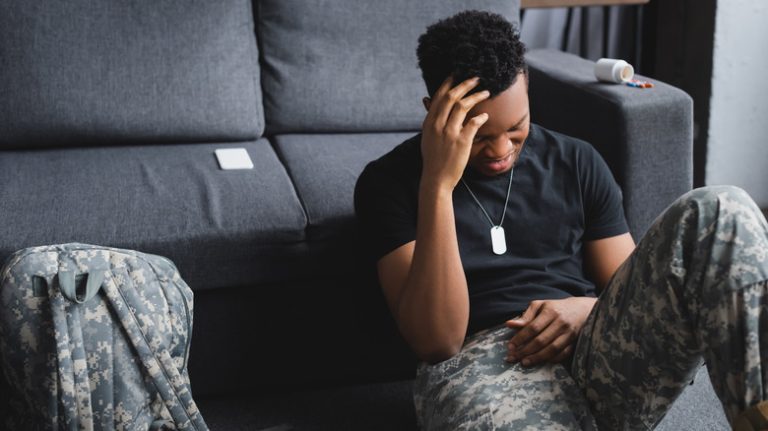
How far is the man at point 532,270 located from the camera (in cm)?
110

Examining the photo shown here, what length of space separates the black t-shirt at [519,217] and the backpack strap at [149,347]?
397 millimetres

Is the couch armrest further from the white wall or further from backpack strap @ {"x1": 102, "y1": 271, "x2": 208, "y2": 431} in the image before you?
backpack strap @ {"x1": 102, "y1": 271, "x2": 208, "y2": 431}

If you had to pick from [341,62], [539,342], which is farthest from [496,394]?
[341,62]

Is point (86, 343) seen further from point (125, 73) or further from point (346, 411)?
A: point (125, 73)

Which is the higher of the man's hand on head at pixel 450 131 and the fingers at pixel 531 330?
the man's hand on head at pixel 450 131

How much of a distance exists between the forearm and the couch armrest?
75cm

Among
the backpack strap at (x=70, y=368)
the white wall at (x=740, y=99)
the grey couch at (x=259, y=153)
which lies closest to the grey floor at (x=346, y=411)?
the grey couch at (x=259, y=153)

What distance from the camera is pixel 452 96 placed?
1312 millimetres

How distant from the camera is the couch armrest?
6.34 feet

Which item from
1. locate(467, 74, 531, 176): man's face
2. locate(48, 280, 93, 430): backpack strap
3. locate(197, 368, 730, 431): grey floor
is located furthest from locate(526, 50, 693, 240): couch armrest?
locate(48, 280, 93, 430): backpack strap

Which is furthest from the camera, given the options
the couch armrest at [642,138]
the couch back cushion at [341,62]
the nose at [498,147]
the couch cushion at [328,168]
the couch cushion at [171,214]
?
Answer: the couch back cushion at [341,62]

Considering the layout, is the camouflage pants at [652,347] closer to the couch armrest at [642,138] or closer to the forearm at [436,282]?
the forearm at [436,282]

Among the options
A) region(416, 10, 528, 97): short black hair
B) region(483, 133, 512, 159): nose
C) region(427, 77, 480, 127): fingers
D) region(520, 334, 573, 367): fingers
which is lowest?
region(520, 334, 573, 367): fingers

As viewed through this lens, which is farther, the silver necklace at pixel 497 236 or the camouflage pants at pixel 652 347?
the silver necklace at pixel 497 236
